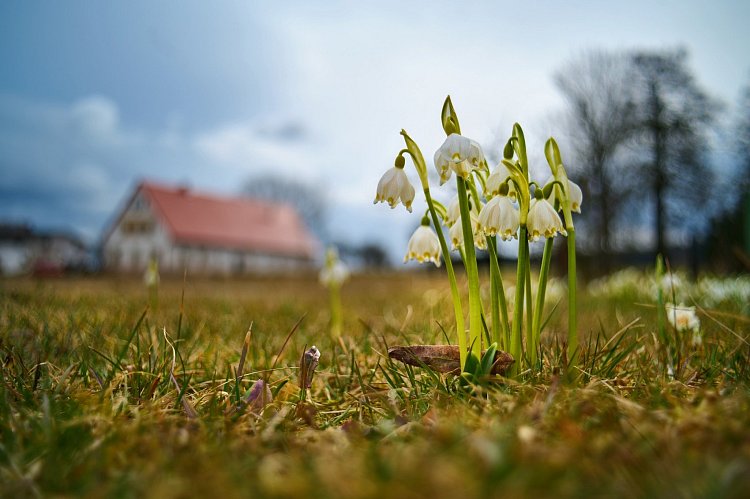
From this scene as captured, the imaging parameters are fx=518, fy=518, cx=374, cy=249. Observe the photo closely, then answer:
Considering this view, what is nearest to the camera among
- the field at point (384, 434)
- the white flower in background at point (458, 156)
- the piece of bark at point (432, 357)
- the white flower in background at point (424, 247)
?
the field at point (384, 434)

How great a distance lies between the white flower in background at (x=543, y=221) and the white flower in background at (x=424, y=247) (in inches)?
16.3

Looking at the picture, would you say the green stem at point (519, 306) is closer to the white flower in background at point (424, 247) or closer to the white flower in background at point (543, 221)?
the white flower in background at point (543, 221)

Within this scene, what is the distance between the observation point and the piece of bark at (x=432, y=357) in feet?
6.37

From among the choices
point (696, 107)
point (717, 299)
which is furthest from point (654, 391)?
point (696, 107)

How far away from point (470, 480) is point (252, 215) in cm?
4630

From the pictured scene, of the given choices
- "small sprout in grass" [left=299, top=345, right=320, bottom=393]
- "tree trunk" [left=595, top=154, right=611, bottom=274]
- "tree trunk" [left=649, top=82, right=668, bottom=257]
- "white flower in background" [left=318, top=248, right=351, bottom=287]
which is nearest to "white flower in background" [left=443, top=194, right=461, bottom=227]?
"small sprout in grass" [left=299, top=345, right=320, bottom=393]

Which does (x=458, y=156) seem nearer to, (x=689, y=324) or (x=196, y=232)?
(x=689, y=324)

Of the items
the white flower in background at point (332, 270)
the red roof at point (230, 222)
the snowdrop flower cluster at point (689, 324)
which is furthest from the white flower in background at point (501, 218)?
the red roof at point (230, 222)

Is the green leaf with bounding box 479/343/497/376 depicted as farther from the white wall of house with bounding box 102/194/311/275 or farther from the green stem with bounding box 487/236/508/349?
the white wall of house with bounding box 102/194/311/275

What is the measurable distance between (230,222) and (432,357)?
43.1 meters

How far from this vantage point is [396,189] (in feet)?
6.07

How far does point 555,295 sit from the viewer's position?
273 inches

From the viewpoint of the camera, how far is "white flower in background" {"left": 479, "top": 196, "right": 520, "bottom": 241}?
5.83 feet

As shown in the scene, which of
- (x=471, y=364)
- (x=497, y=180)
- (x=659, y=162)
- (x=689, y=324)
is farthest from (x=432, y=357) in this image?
(x=659, y=162)
